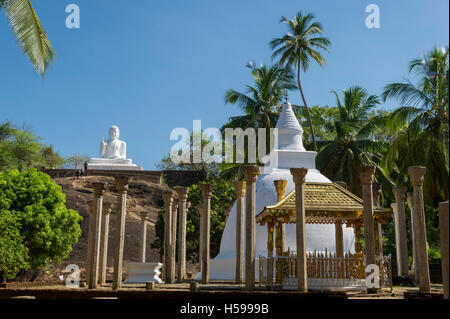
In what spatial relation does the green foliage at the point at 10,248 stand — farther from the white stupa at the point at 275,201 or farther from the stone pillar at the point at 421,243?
the stone pillar at the point at 421,243

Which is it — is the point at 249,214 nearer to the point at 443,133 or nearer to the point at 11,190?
the point at 443,133

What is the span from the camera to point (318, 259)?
12.7 m

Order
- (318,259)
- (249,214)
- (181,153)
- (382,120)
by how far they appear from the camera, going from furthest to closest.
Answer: (181,153) < (382,120) < (318,259) < (249,214)

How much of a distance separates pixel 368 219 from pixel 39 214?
16565mm

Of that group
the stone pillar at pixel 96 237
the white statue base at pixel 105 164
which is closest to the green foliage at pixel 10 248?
the stone pillar at pixel 96 237

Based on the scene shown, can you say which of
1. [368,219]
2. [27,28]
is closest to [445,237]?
[368,219]

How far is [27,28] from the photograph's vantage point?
41.7 ft

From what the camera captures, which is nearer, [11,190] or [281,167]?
[281,167]

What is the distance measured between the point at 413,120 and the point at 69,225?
17.0 m

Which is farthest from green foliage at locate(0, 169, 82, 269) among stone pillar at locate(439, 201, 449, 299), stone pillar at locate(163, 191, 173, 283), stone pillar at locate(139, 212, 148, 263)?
stone pillar at locate(439, 201, 449, 299)

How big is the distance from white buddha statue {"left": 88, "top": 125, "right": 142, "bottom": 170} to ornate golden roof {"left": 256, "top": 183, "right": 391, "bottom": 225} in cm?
3529

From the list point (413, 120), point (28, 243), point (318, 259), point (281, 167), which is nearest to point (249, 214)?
point (318, 259)
